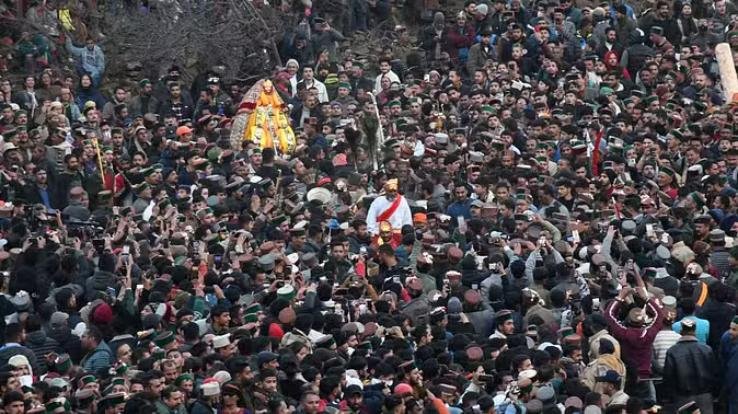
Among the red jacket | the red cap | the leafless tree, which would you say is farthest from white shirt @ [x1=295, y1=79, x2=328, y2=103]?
the red jacket

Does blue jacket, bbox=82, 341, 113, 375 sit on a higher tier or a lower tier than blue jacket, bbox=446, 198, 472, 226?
higher

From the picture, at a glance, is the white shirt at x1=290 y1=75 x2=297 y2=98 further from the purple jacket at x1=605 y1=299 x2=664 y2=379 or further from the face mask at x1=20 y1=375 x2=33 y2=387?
the face mask at x1=20 y1=375 x2=33 y2=387

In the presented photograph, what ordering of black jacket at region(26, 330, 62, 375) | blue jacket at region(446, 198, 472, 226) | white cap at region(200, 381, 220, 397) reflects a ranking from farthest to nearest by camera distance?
blue jacket at region(446, 198, 472, 226), black jacket at region(26, 330, 62, 375), white cap at region(200, 381, 220, 397)

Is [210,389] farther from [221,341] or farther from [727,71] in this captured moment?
[727,71]

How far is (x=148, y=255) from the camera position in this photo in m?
26.0

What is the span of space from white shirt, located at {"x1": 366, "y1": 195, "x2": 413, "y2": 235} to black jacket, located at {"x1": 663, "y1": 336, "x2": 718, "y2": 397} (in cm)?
518

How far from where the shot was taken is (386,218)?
92.1 feet

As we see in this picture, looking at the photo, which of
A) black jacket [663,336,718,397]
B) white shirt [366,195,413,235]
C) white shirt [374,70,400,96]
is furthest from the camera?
white shirt [374,70,400,96]

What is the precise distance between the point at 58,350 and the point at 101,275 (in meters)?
1.83

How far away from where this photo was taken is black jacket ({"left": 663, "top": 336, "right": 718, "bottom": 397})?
77.2ft

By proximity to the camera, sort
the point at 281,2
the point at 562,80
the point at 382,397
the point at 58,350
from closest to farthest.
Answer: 1. the point at 382,397
2. the point at 58,350
3. the point at 562,80
4. the point at 281,2

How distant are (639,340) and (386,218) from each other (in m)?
5.19

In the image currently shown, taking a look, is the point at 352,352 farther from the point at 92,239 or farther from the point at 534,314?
the point at 92,239

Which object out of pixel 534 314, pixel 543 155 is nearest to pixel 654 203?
pixel 543 155
